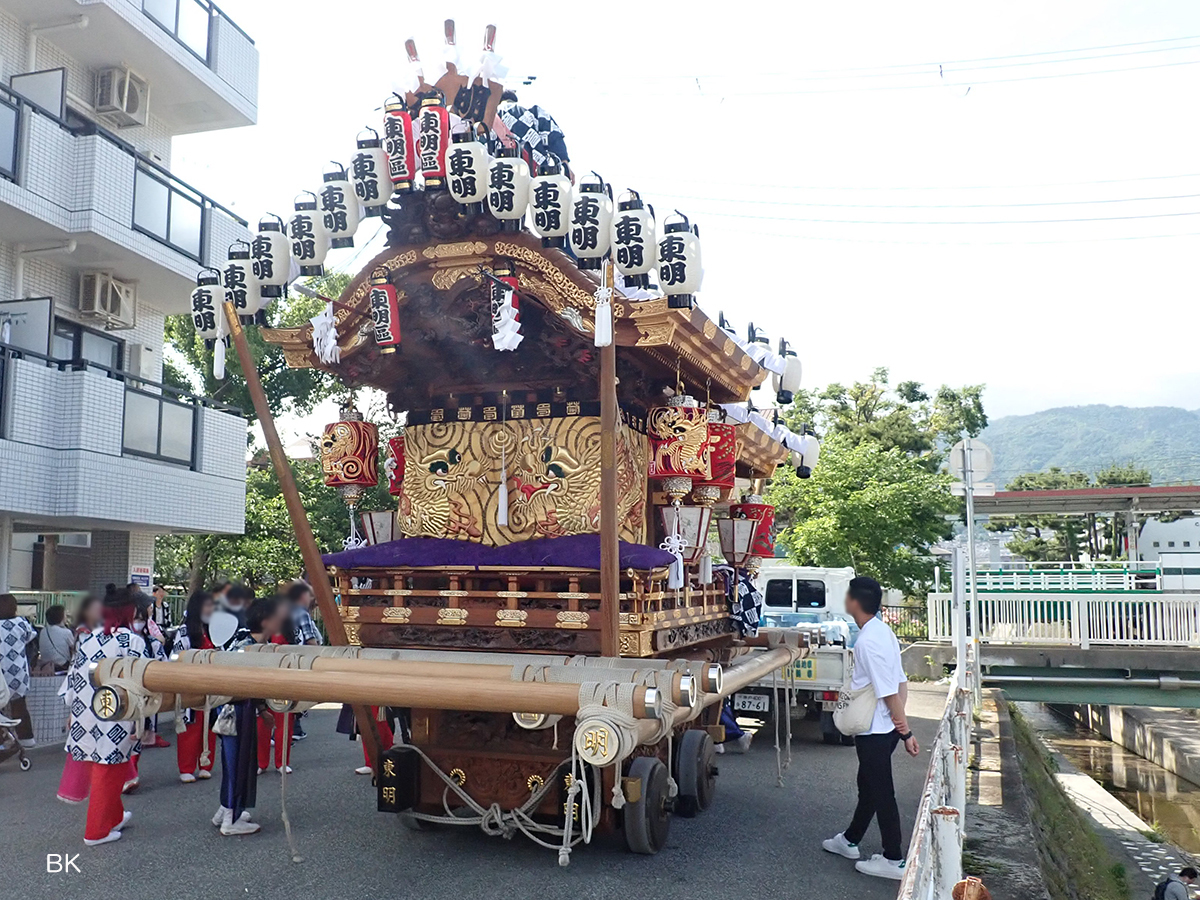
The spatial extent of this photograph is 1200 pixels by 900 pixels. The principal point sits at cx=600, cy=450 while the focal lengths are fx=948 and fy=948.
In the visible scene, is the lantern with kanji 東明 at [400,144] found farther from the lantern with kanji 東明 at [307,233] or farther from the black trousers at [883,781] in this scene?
the black trousers at [883,781]

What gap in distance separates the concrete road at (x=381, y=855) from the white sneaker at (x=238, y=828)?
74mm

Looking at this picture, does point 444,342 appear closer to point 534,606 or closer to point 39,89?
point 534,606

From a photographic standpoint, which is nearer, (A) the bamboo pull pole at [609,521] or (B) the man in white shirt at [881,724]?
(A) the bamboo pull pole at [609,521]

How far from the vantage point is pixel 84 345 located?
43.5 feet

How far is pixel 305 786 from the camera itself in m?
8.95

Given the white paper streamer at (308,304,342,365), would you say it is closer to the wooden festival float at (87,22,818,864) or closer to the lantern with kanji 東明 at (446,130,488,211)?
the wooden festival float at (87,22,818,864)

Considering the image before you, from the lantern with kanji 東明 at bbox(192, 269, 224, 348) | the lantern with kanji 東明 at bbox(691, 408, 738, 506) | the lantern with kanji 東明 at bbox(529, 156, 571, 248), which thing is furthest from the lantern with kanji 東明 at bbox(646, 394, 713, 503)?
the lantern with kanji 東明 at bbox(192, 269, 224, 348)

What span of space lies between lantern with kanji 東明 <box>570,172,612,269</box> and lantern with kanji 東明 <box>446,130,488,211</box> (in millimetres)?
669

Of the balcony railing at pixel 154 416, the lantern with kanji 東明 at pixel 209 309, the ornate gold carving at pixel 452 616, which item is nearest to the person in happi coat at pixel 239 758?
the ornate gold carving at pixel 452 616

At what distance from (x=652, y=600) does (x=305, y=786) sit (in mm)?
4459

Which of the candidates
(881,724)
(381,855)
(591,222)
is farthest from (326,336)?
(881,724)

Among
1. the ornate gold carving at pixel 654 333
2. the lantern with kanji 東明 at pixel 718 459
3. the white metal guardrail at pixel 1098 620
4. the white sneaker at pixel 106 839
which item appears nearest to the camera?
the ornate gold carving at pixel 654 333

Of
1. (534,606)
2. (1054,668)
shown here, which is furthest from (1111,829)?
(534,606)

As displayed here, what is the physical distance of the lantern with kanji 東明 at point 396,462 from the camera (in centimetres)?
829
